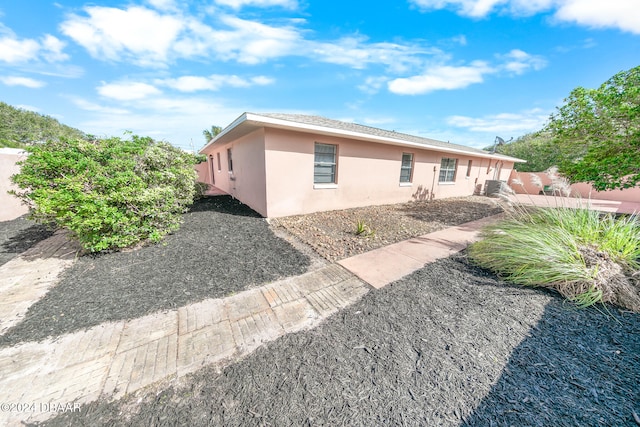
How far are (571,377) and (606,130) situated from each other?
28.4 feet

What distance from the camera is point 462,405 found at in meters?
1.51

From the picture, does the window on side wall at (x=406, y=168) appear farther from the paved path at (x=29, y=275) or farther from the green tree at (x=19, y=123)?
the green tree at (x=19, y=123)

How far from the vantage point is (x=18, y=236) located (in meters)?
5.07

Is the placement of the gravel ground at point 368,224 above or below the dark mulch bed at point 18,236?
above

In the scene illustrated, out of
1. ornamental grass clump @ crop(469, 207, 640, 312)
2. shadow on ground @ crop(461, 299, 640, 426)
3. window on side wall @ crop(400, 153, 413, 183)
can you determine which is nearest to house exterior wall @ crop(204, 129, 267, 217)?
ornamental grass clump @ crop(469, 207, 640, 312)

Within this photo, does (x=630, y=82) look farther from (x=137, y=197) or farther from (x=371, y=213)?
(x=137, y=197)

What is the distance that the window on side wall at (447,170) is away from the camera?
11156mm

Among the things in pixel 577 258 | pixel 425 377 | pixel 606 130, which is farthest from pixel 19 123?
pixel 606 130

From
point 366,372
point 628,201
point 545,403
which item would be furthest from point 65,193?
point 628,201

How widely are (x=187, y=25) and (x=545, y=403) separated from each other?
8.24 m

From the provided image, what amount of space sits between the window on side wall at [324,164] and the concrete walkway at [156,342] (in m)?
4.31

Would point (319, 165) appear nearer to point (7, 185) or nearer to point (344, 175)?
point (344, 175)

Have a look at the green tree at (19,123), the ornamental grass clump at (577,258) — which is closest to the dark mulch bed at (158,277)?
the ornamental grass clump at (577,258)

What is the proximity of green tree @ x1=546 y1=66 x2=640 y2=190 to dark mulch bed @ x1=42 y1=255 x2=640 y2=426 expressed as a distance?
6.50 meters
